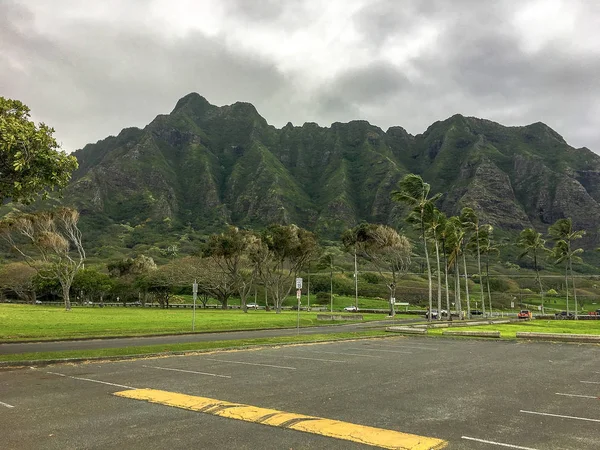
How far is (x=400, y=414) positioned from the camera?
29.7 feet

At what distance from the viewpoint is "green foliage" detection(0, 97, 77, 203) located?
659 inches

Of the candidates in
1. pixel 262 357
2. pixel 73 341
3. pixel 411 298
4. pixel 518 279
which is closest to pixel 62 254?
pixel 73 341

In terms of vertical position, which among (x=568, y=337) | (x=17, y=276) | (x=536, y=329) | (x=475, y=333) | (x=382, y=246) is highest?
(x=382, y=246)

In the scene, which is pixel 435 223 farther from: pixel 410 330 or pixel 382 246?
pixel 410 330

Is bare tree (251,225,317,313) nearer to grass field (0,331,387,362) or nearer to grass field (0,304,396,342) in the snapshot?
grass field (0,304,396,342)

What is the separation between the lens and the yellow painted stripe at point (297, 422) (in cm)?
716

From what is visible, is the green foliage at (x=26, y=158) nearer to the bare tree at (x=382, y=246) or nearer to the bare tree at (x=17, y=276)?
the bare tree at (x=382, y=246)

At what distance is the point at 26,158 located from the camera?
17406 millimetres

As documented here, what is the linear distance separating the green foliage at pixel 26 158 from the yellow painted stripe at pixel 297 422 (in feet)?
37.0

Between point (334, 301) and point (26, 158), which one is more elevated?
point (26, 158)

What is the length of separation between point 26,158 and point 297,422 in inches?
606

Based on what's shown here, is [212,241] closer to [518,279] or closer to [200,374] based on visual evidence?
[200,374]

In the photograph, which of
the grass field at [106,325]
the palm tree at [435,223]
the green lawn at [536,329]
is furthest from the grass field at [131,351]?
the palm tree at [435,223]

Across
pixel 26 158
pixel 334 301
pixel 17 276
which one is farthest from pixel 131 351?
pixel 334 301
